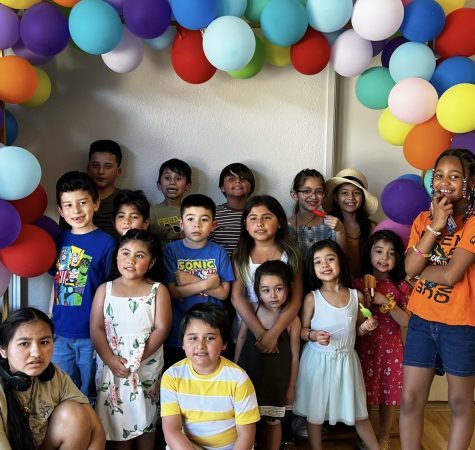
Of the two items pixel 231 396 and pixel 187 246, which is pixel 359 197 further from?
pixel 231 396

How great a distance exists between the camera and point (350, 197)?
9.13ft

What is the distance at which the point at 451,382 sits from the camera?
2.06 meters

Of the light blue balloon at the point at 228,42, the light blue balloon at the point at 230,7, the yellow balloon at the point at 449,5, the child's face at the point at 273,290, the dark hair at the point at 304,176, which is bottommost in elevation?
the child's face at the point at 273,290

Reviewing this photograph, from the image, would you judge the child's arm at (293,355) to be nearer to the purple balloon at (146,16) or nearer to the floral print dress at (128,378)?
the floral print dress at (128,378)

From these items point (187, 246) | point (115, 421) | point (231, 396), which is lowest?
point (115, 421)

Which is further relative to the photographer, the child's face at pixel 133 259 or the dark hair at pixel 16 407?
the child's face at pixel 133 259

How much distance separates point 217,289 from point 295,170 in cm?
84

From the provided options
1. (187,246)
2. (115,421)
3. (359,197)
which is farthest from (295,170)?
(115,421)

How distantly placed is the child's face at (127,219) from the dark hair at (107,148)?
1.18ft

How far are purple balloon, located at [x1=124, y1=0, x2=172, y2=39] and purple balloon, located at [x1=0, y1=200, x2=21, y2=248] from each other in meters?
0.79

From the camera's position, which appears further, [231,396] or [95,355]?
[95,355]

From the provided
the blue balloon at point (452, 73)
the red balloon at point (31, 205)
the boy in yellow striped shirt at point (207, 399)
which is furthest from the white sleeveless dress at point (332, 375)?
the red balloon at point (31, 205)

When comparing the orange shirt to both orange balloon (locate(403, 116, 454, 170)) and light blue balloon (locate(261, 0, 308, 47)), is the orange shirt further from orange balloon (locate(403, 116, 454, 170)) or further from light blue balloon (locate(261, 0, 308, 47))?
light blue balloon (locate(261, 0, 308, 47))

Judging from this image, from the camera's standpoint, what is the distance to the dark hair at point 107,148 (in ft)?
8.93
